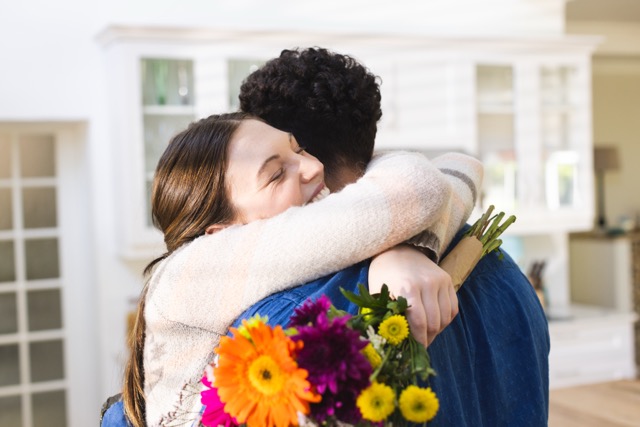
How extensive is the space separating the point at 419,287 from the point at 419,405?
0.56ft

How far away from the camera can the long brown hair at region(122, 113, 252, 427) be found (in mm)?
1155

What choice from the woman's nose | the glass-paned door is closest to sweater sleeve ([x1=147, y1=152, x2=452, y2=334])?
the woman's nose

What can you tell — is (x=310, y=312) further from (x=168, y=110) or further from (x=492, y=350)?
(x=168, y=110)

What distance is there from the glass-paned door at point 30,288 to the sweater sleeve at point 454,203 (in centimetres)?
411

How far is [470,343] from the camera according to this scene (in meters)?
1.14

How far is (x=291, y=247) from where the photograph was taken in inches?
40.0

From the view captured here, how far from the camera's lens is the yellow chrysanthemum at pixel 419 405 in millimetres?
835

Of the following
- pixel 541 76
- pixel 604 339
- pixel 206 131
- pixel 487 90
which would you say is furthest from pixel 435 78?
pixel 206 131

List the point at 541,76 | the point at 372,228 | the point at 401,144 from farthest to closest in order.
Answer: the point at 541,76, the point at 401,144, the point at 372,228

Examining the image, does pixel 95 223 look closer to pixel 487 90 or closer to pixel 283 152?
pixel 487 90

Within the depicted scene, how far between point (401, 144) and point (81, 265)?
6.62 feet

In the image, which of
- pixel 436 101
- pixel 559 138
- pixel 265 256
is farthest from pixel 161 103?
pixel 265 256

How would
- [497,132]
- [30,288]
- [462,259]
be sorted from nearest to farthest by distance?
[462,259] < [30,288] < [497,132]

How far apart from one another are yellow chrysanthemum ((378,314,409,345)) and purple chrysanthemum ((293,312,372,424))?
0.22 ft
